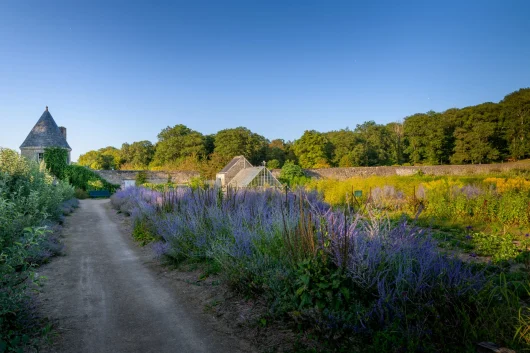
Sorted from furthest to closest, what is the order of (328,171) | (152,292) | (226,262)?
(328,171), (152,292), (226,262)

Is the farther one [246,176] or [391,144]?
[391,144]

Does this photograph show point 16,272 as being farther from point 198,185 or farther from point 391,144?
point 391,144

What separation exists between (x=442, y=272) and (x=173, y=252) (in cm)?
474

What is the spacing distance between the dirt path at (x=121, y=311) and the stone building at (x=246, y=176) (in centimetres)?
1205

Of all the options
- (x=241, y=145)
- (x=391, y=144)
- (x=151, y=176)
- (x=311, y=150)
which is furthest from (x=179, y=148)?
(x=391, y=144)

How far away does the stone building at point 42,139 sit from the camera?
98.4 feet

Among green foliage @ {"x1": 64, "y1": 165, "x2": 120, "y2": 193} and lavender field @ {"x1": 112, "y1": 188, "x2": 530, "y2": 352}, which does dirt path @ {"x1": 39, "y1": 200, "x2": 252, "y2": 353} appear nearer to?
lavender field @ {"x1": 112, "y1": 188, "x2": 530, "y2": 352}

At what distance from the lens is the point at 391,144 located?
53.9 m

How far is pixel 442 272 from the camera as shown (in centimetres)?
316

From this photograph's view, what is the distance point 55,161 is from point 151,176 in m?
8.95

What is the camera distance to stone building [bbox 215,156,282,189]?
23.2 m

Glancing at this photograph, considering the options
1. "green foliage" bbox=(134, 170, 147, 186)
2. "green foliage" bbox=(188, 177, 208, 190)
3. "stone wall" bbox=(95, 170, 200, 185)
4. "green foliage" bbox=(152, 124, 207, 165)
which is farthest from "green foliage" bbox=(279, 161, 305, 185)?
"green foliage" bbox=(152, 124, 207, 165)

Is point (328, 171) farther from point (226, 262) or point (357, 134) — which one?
point (226, 262)

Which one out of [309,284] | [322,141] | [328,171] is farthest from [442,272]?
[322,141]
